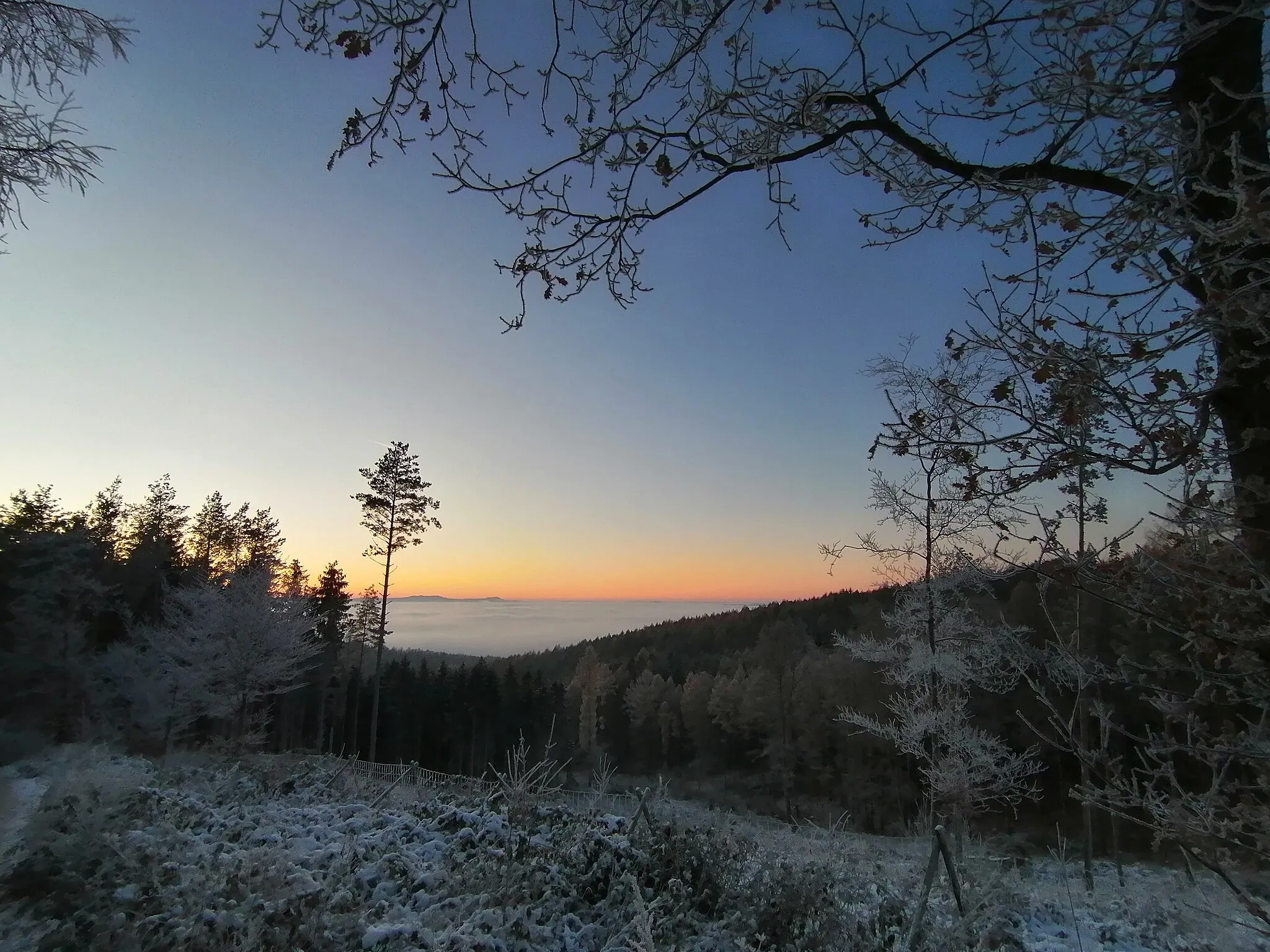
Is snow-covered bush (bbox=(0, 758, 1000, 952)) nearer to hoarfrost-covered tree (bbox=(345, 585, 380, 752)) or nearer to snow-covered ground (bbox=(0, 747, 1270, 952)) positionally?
snow-covered ground (bbox=(0, 747, 1270, 952))

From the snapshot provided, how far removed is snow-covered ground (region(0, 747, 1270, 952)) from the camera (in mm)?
4695

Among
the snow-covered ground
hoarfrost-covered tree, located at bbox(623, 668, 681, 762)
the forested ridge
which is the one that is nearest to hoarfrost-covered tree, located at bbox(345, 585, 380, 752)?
the forested ridge

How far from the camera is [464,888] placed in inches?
233

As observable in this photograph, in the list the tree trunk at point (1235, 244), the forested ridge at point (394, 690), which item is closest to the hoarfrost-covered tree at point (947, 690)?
the forested ridge at point (394, 690)

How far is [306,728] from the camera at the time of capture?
43.8 meters

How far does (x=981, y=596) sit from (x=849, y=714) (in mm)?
3974

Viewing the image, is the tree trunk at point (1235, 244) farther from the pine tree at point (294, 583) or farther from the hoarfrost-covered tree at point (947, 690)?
the pine tree at point (294, 583)

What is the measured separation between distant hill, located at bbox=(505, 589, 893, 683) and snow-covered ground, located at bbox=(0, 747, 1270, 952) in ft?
143

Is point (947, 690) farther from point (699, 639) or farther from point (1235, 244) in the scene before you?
point (699, 639)

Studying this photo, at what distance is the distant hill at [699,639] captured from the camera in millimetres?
60094

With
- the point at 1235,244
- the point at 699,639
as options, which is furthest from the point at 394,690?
the point at 1235,244

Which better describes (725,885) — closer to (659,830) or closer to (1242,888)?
(659,830)

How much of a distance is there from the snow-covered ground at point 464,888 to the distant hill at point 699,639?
43.7 m

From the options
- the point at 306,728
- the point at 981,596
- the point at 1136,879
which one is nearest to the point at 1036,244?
the point at 981,596
